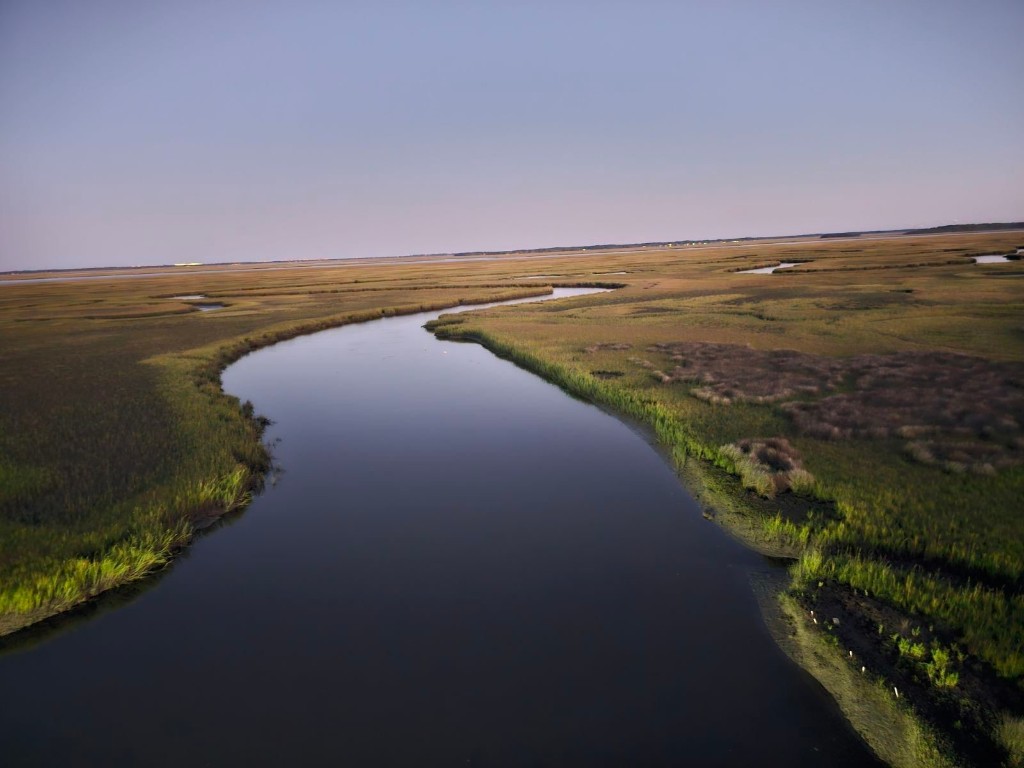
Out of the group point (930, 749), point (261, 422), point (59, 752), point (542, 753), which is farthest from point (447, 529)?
point (261, 422)

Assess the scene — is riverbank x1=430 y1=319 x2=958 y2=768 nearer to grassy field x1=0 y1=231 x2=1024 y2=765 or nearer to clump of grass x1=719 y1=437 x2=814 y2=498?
grassy field x1=0 y1=231 x2=1024 y2=765

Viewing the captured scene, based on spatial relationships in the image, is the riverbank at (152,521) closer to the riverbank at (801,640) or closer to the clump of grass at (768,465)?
the riverbank at (801,640)

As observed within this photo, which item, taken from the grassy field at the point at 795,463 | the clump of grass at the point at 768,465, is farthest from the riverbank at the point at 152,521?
the clump of grass at the point at 768,465

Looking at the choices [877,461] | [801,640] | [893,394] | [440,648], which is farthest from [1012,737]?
[893,394]

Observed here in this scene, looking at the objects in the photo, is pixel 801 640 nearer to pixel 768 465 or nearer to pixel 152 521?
pixel 768 465

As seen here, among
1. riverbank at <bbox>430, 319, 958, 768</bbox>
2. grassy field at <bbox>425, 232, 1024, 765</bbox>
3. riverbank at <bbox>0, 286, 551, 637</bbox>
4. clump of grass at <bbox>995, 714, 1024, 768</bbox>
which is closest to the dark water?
riverbank at <bbox>430, 319, 958, 768</bbox>

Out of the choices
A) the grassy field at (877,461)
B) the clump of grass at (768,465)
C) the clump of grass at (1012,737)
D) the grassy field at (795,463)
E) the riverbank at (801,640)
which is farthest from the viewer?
the clump of grass at (768,465)
